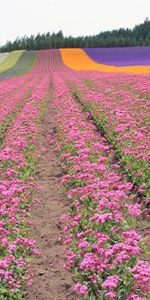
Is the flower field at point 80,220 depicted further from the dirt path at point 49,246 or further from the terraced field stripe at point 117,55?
the terraced field stripe at point 117,55

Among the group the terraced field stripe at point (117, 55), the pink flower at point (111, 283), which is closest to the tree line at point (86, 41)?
the terraced field stripe at point (117, 55)

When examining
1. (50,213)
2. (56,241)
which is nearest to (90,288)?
(56,241)

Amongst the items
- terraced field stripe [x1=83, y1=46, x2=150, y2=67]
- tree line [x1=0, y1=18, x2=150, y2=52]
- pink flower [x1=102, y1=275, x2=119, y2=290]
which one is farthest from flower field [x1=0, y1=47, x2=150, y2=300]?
tree line [x1=0, y1=18, x2=150, y2=52]

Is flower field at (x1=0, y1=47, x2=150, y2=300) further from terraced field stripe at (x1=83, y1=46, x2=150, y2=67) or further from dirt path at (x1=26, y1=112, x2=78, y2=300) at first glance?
terraced field stripe at (x1=83, y1=46, x2=150, y2=67)

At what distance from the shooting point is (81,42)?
14962 cm

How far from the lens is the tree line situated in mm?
140538

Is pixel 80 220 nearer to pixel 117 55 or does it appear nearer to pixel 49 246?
pixel 49 246

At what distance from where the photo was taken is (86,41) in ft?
490

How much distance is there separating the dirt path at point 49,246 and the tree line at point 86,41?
124 metres

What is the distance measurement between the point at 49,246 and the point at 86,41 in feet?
466

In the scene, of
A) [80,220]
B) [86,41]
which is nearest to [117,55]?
[86,41]

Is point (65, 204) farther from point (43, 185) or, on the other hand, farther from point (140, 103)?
point (140, 103)

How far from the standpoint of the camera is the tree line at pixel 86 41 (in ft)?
461

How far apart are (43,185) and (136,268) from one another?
8420mm
